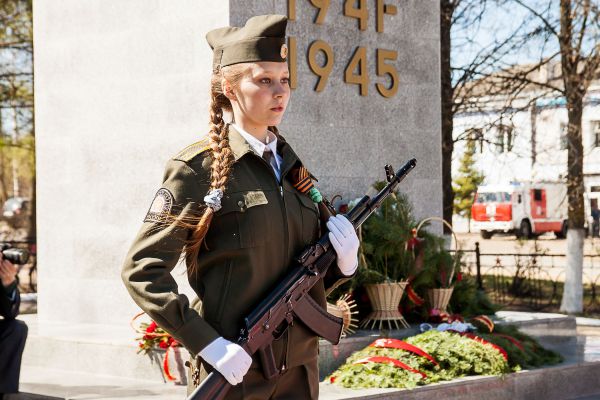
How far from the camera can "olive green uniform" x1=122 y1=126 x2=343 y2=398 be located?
3.42m

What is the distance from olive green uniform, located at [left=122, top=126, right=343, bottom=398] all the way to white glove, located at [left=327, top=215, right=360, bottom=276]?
10cm

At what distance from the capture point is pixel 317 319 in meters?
3.71

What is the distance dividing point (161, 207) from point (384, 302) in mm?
5231

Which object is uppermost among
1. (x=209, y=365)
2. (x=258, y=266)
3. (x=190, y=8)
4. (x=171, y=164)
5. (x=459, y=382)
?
(x=190, y=8)

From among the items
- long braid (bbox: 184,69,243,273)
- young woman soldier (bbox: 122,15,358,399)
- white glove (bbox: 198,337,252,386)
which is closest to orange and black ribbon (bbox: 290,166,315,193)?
young woman soldier (bbox: 122,15,358,399)

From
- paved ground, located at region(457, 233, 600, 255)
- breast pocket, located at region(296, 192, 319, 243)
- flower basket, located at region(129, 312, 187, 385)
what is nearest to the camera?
breast pocket, located at region(296, 192, 319, 243)

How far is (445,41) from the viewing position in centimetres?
1802

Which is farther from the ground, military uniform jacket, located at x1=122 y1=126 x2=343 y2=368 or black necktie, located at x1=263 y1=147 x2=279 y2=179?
black necktie, located at x1=263 y1=147 x2=279 y2=179

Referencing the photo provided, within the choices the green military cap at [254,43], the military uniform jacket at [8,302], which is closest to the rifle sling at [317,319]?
the green military cap at [254,43]

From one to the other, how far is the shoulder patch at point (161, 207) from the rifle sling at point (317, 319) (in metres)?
0.55

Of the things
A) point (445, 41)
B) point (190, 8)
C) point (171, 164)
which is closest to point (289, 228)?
point (171, 164)

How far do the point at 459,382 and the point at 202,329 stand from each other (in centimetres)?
436

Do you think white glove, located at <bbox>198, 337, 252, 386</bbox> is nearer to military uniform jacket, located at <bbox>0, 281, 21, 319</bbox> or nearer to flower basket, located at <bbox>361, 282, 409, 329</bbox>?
military uniform jacket, located at <bbox>0, 281, 21, 319</bbox>

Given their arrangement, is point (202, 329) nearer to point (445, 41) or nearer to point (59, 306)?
point (59, 306)
